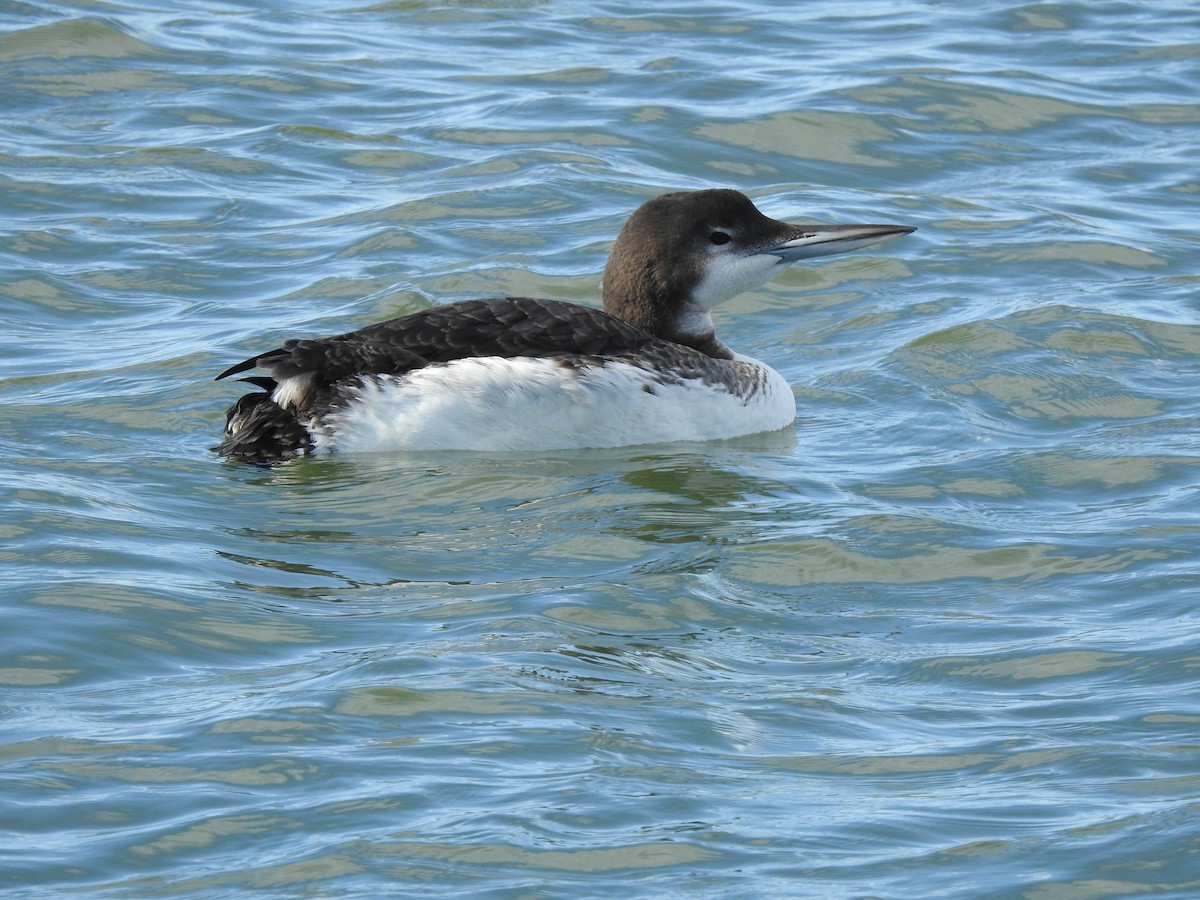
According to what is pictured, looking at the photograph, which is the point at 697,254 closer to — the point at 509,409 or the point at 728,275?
the point at 728,275

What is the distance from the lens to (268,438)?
8227 millimetres

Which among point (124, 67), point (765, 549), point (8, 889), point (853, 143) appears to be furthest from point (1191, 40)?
point (8, 889)

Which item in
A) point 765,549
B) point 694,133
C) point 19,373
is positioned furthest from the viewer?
point 694,133

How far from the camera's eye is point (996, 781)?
17.6 ft

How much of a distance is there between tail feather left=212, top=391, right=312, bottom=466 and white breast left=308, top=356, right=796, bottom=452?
0.07 m

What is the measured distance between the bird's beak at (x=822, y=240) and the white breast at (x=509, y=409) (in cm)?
98

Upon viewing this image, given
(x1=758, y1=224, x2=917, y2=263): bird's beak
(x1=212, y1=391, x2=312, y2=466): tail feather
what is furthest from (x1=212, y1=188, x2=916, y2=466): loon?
(x1=758, y1=224, x2=917, y2=263): bird's beak

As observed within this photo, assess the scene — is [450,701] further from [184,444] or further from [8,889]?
[184,444]

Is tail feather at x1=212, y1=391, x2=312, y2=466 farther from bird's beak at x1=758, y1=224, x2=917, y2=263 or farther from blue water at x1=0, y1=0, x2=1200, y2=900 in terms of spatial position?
bird's beak at x1=758, y1=224, x2=917, y2=263

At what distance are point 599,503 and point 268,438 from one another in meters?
1.43

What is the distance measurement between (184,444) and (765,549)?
2716 mm

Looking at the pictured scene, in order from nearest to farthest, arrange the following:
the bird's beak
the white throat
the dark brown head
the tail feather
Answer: the tail feather → the dark brown head → the white throat → the bird's beak

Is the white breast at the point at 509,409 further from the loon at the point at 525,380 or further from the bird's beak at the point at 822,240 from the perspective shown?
the bird's beak at the point at 822,240

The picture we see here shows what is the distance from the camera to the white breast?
8234 mm
